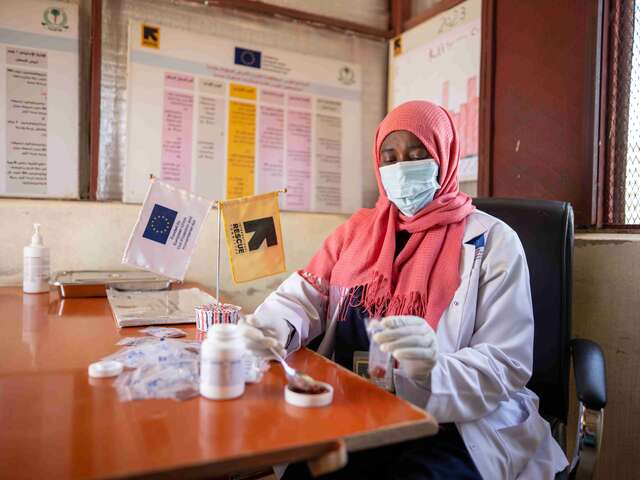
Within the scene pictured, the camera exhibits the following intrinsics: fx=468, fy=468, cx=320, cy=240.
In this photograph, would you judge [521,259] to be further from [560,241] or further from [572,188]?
[572,188]

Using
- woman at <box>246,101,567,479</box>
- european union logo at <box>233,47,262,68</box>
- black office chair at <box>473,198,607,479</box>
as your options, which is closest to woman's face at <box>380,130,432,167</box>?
woman at <box>246,101,567,479</box>

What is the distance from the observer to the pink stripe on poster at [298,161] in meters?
2.44

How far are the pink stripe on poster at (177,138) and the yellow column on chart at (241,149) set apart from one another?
0.20 meters

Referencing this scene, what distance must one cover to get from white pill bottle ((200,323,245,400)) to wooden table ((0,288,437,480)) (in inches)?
0.8

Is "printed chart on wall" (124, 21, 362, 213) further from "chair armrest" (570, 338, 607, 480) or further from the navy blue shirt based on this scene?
"chair armrest" (570, 338, 607, 480)

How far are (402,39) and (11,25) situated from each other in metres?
1.84

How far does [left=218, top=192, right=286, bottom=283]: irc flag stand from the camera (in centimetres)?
129

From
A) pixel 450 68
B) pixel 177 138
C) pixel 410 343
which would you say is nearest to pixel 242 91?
pixel 177 138

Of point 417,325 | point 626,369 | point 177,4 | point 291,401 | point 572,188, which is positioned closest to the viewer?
point 291,401

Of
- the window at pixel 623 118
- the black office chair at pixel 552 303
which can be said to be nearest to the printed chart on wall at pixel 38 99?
the black office chair at pixel 552 303

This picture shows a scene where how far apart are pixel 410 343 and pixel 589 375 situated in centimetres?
51

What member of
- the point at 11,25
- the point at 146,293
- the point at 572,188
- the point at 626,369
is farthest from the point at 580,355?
the point at 11,25

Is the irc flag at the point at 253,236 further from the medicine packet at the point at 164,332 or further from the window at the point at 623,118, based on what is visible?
the window at the point at 623,118

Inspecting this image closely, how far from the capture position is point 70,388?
2.79 ft
